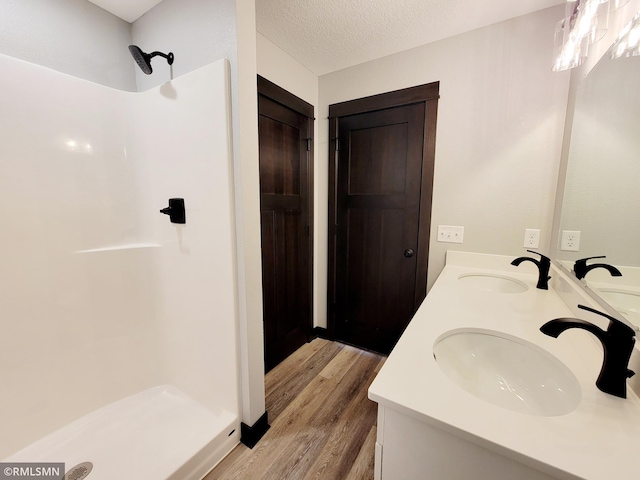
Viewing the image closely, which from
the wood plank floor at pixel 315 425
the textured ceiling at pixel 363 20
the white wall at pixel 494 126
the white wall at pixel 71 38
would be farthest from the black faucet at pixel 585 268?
the white wall at pixel 71 38

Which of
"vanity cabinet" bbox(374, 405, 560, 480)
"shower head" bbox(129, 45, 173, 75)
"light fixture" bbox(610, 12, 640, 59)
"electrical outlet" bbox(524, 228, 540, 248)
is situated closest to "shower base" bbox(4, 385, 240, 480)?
"vanity cabinet" bbox(374, 405, 560, 480)

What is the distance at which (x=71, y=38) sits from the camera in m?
1.35

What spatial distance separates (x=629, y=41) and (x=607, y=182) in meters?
0.45

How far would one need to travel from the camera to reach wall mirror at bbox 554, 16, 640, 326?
78 centimetres

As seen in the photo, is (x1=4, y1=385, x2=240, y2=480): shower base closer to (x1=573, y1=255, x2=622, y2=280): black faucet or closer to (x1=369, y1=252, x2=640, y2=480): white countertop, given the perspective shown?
(x1=369, y1=252, x2=640, y2=480): white countertop

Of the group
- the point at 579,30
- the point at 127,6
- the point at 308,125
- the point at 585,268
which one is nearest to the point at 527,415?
the point at 585,268

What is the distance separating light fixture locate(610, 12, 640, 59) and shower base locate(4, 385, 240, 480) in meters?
2.14

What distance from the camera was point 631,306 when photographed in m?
0.75

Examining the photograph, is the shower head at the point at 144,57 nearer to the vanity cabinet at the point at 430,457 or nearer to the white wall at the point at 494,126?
the white wall at the point at 494,126

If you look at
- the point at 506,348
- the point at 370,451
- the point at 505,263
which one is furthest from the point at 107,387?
the point at 505,263

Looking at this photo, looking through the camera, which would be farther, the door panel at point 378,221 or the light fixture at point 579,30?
the door panel at point 378,221

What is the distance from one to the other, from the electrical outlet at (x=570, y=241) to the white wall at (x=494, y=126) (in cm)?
24

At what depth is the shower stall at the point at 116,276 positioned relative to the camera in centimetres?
115

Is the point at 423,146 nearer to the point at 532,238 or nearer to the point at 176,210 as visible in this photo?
the point at 532,238
